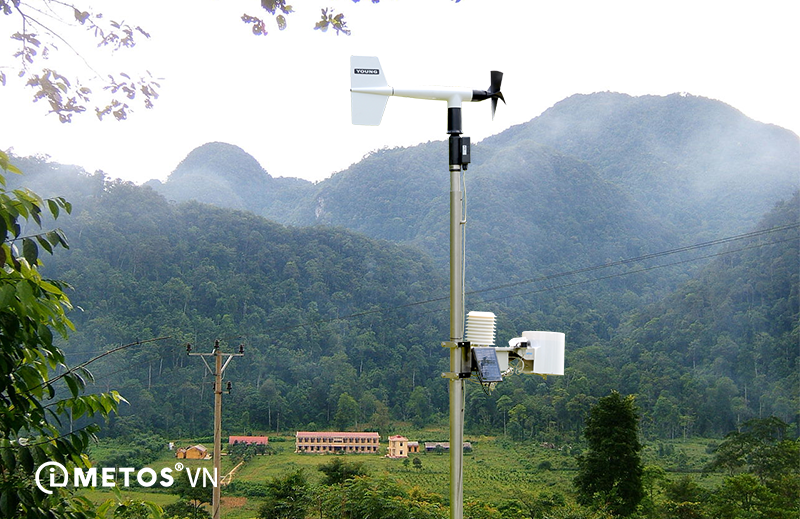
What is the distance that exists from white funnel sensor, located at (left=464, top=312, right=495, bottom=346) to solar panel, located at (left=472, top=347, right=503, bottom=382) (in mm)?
55

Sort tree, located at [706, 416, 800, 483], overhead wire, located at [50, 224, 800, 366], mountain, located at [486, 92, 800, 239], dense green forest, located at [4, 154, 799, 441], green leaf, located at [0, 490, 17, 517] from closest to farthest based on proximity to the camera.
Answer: green leaf, located at [0, 490, 17, 517] → tree, located at [706, 416, 800, 483] → dense green forest, located at [4, 154, 799, 441] → overhead wire, located at [50, 224, 800, 366] → mountain, located at [486, 92, 800, 239]

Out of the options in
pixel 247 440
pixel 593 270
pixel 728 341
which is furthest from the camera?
pixel 593 270

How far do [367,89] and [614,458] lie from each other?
16.4 meters

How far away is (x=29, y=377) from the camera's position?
0.98 metres

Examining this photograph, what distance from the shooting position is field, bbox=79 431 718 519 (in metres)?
19.9

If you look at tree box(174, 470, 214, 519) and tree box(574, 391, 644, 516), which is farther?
tree box(174, 470, 214, 519)

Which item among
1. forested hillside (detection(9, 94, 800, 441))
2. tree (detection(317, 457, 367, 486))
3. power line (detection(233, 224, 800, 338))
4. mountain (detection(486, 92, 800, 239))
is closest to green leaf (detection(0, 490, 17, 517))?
tree (detection(317, 457, 367, 486))

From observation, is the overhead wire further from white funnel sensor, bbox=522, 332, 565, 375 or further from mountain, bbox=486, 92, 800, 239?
white funnel sensor, bbox=522, 332, 565, 375

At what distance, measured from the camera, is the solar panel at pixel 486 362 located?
1.90 metres

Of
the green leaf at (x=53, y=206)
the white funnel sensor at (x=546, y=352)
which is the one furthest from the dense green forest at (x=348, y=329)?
the green leaf at (x=53, y=206)

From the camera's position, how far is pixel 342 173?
3678cm

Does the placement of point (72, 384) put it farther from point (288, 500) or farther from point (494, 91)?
point (288, 500)

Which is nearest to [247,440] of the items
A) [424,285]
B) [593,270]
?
[424,285]

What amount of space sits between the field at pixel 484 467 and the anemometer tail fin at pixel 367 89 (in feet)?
60.3
